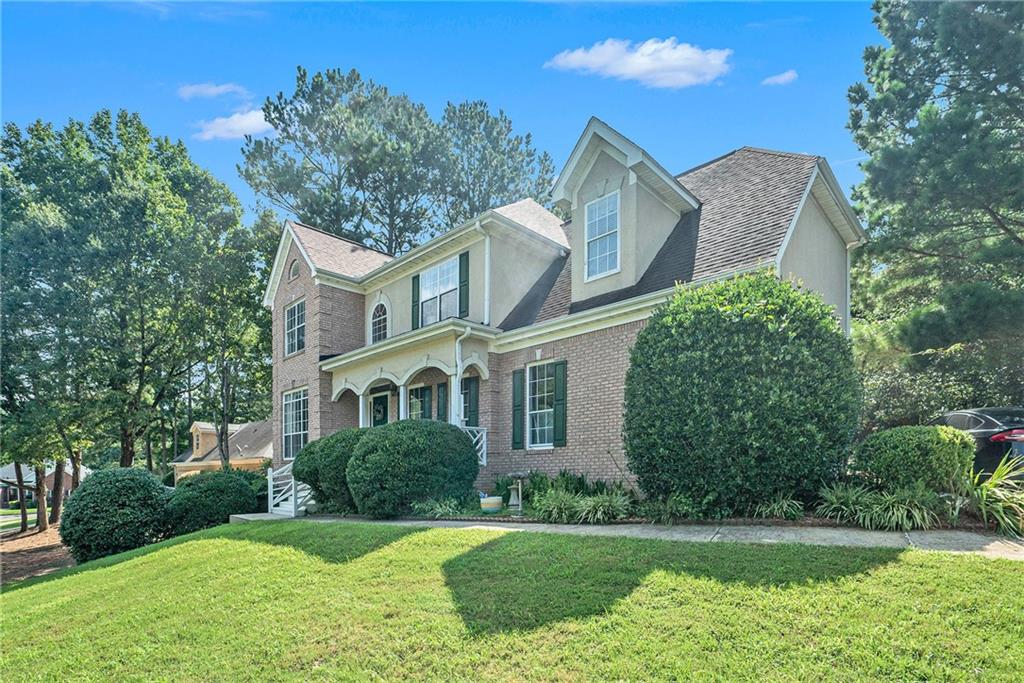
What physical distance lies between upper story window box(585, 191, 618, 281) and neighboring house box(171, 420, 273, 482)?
72.6 ft

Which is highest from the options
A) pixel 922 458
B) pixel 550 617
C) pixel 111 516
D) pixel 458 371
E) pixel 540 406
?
pixel 458 371

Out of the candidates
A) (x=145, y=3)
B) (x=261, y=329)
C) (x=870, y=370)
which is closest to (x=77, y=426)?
(x=261, y=329)

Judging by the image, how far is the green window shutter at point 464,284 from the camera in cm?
1534

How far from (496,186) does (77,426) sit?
22.6m

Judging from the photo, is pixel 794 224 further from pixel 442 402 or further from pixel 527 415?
pixel 442 402

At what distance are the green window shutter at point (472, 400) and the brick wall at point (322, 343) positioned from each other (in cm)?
576

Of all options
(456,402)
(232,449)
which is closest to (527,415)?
(456,402)

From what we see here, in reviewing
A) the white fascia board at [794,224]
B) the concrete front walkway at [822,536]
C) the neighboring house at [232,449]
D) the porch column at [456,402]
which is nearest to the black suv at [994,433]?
the white fascia board at [794,224]

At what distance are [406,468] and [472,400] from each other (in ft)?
12.0

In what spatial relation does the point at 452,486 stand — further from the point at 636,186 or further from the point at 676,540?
the point at 636,186

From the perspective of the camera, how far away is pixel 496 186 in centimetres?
3462

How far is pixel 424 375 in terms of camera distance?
52.3 feet

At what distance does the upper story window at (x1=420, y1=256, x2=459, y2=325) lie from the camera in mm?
15875

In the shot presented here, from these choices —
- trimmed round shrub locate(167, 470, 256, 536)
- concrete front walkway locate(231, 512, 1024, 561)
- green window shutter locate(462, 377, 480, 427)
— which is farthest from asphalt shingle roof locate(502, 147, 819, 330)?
trimmed round shrub locate(167, 470, 256, 536)
